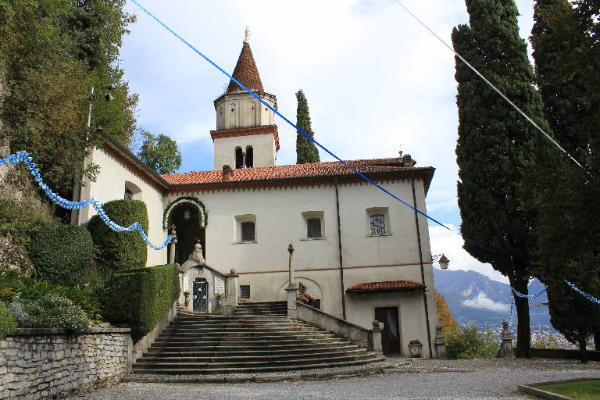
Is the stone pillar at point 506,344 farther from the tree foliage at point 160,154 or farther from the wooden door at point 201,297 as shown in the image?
the tree foliage at point 160,154

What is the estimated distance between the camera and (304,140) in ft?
114

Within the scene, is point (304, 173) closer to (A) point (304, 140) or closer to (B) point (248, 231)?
(B) point (248, 231)

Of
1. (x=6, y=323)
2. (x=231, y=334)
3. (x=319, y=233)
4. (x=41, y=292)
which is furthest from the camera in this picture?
(x=319, y=233)

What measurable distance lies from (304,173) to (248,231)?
12.5 ft

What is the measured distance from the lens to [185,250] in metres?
23.0

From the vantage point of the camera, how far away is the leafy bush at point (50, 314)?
881 centimetres

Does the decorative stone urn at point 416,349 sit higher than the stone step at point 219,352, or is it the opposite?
the stone step at point 219,352

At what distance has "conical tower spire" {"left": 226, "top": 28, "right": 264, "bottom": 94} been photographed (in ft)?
101

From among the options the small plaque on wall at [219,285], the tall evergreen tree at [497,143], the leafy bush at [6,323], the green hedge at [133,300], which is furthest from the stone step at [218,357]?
the tall evergreen tree at [497,143]

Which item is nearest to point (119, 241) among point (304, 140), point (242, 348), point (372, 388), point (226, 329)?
point (226, 329)

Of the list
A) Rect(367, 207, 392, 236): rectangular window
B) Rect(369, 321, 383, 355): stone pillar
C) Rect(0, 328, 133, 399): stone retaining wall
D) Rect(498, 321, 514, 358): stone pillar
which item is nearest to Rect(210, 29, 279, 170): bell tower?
Rect(367, 207, 392, 236): rectangular window

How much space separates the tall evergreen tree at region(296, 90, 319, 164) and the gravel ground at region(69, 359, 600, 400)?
892 inches

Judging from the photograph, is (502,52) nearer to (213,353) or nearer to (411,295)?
(411,295)

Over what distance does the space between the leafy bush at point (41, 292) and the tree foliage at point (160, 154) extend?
70.9 feet
